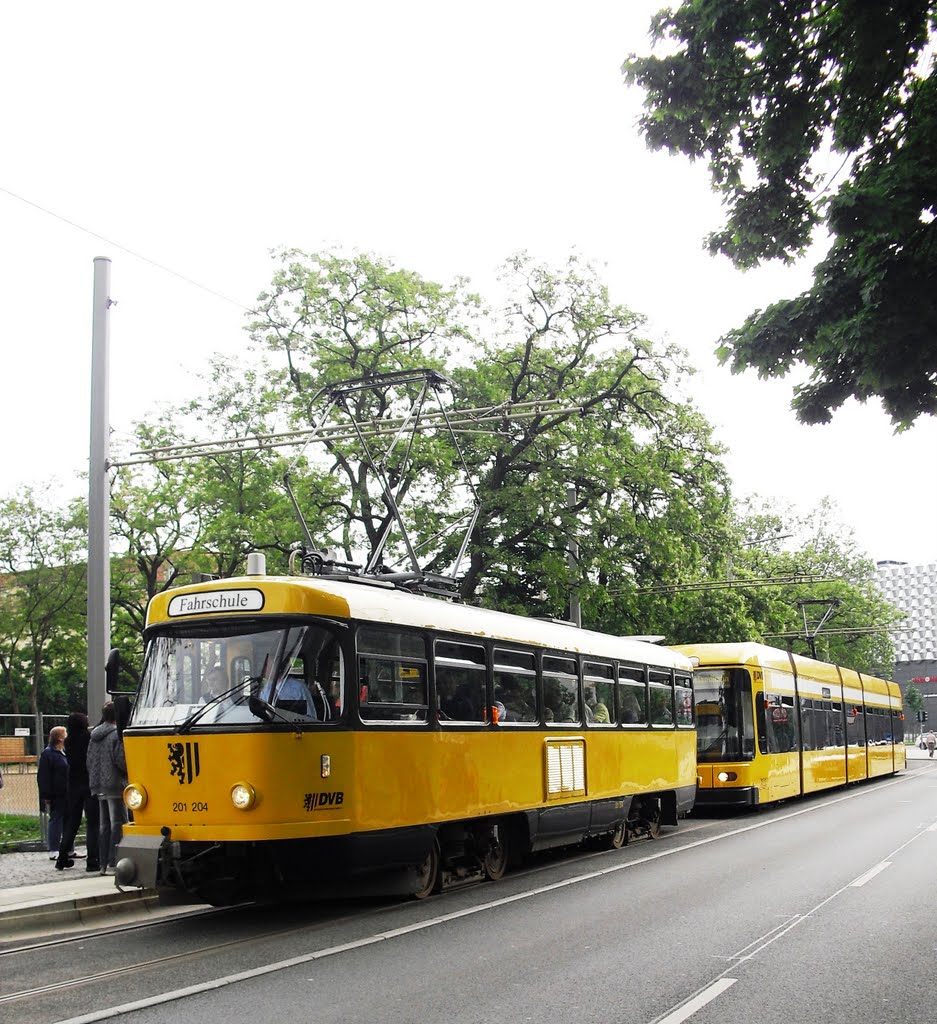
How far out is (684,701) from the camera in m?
21.1

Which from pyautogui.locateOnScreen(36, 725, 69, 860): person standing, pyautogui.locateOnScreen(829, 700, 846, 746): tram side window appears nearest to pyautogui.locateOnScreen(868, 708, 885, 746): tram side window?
pyautogui.locateOnScreen(829, 700, 846, 746): tram side window

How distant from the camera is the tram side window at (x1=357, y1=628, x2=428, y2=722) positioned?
1120 cm

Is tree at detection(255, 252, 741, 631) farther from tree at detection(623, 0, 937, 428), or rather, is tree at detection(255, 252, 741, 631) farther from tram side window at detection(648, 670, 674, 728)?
tree at detection(623, 0, 937, 428)

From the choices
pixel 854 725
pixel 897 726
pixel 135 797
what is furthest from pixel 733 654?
pixel 897 726

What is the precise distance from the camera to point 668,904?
1153 cm

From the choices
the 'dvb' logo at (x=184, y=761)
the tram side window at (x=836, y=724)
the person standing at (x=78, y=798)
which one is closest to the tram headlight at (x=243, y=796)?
the 'dvb' logo at (x=184, y=761)

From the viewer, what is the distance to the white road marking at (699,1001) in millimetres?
7041

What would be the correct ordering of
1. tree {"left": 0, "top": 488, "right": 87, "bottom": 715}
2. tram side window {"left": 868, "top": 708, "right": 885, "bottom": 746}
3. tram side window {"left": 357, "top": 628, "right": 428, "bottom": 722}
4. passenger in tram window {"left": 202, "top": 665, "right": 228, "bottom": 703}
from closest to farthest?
passenger in tram window {"left": 202, "top": 665, "right": 228, "bottom": 703}
tram side window {"left": 357, "top": 628, "right": 428, "bottom": 722}
tram side window {"left": 868, "top": 708, "right": 885, "bottom": 746}
tree {"left": 0, "top": 488, "right": 87, "bottom": 715}

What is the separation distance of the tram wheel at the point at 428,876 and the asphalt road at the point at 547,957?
0.44ft

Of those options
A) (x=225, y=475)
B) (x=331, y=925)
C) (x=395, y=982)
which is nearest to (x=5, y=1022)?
(x=395, y=982)

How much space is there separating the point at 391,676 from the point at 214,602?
1804mm

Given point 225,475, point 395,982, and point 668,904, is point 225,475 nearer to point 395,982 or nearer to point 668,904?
point 668,904

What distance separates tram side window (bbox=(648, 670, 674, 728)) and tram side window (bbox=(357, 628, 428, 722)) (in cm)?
772

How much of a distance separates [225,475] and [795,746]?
1448cm
